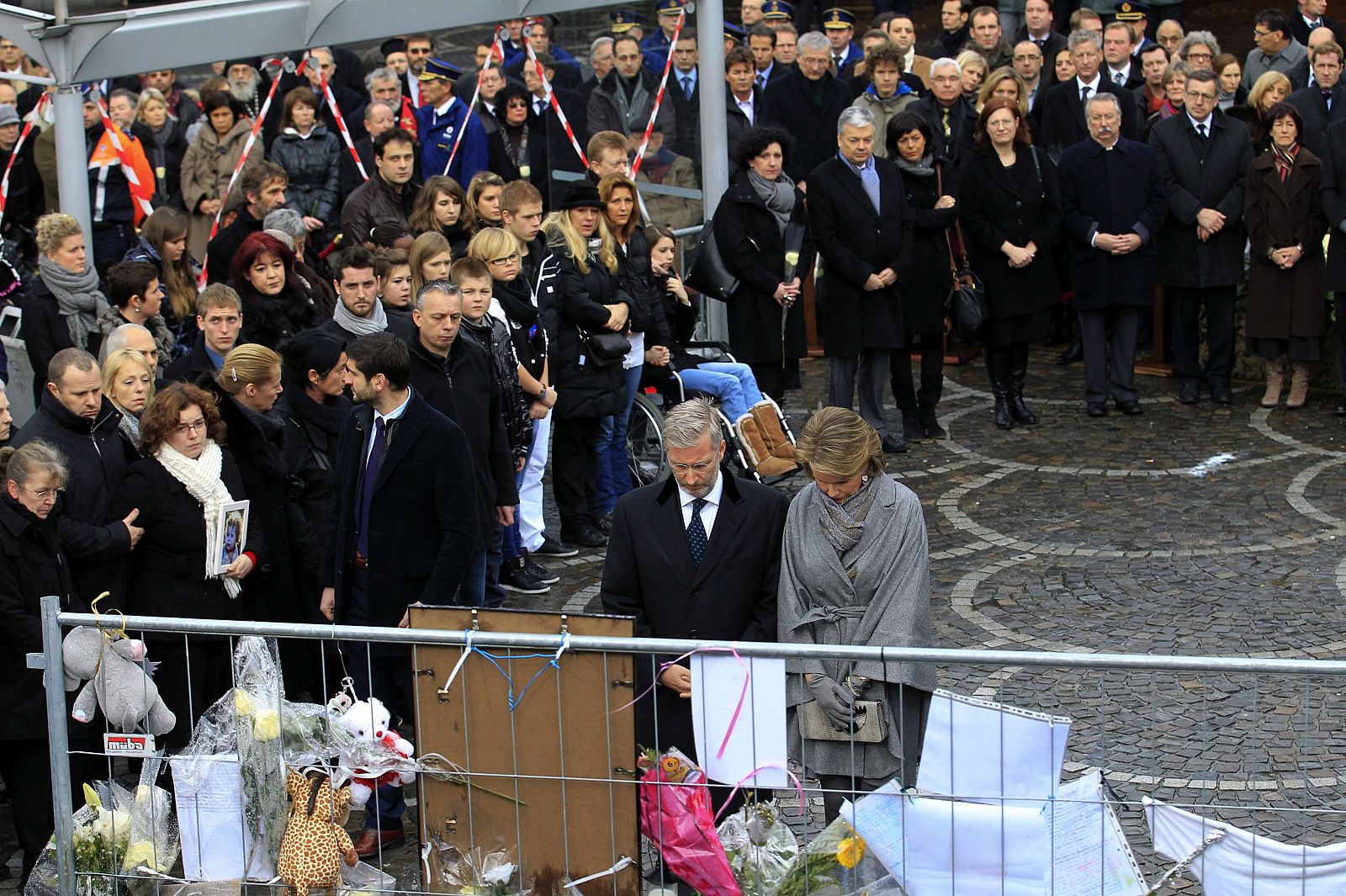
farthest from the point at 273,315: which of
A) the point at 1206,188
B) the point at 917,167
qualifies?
the point at 1206,188

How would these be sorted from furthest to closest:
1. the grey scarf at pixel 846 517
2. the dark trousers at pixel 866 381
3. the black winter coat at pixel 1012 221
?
the black winter coat at pixel 1012 221 < the dark trousers at pixel 866 381 < the grey scarf at pixel 846 517

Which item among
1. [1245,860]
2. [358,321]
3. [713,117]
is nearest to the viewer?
[1245,860]

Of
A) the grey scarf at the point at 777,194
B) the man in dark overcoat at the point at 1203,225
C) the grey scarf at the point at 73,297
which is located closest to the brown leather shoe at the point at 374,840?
the grey scarf at the point at 73,297

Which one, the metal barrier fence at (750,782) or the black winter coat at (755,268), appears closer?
the metal barrier fence at (750,782)

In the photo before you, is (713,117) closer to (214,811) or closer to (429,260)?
(429,260)

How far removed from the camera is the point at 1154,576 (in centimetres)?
979

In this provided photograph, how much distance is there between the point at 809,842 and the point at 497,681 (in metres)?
1.13

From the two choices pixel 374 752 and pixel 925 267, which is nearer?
pixel 374 752

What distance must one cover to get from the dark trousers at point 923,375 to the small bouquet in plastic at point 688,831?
763 centimetres

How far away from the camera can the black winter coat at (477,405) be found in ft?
27.5

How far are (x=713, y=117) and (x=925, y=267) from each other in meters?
1.91

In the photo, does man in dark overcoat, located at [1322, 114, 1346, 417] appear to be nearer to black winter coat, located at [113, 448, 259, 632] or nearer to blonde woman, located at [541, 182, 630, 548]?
blonde woman, located at [541, 182, 630, 548]

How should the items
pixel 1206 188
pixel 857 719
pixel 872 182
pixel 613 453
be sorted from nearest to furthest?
1. pixel 857 719
2. pixel 613 453
3. pixel 872 182
4. pixel 1206 188

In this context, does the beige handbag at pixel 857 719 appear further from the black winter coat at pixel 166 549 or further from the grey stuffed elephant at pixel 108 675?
the black winter coat at pixel 166 549
